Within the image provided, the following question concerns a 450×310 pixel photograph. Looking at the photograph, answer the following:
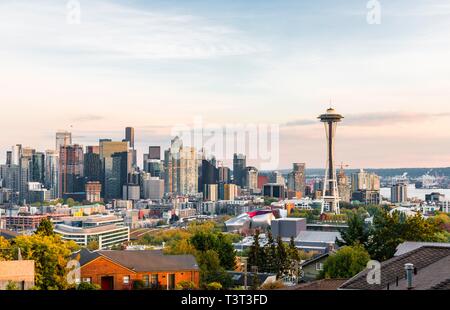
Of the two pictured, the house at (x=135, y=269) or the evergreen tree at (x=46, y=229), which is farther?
the house at (x=135, y=269)

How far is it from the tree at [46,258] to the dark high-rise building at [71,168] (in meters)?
0.91

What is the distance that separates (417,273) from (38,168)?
331 cm

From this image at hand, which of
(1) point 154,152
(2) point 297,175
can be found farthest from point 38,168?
(2) point 297,175

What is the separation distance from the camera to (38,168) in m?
5.45

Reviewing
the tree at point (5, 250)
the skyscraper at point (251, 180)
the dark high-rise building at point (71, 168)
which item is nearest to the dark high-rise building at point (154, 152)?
the dark high-rise building at point (71, 168)

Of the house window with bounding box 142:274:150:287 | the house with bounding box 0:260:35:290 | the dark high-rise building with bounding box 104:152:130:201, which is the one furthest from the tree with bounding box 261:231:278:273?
the house with bounding box 0:260:35:290

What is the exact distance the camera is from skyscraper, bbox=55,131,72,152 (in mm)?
3726

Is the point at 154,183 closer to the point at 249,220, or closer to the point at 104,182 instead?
the point at 104,182

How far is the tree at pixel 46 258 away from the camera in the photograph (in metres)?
6.06

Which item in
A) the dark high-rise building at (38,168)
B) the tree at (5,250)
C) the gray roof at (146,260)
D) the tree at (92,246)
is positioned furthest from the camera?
the tree at (92,246)

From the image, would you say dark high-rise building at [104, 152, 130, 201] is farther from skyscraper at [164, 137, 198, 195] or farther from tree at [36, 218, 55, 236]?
tree at [36, 218, 55, 236]

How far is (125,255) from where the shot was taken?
362 inches

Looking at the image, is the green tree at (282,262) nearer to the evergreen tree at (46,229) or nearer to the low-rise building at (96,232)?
the evergreen tree at (46,229)
